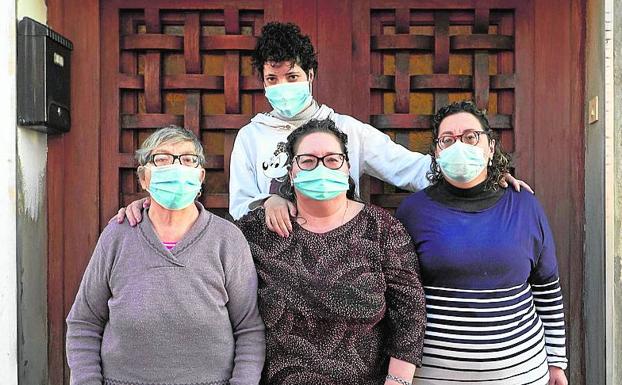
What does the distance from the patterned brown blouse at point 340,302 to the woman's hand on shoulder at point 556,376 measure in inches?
26.6

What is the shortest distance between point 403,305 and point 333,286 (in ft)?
1.00

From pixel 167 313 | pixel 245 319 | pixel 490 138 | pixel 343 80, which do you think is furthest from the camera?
pixel 343 80

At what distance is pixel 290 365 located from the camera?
2.75 metres

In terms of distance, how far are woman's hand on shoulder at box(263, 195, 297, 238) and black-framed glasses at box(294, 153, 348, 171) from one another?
18cm

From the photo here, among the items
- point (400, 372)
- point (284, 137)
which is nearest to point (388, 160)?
point (284, 137)

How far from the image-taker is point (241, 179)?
3.42 metres

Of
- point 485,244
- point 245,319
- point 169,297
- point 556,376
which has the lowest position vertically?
point 556,376

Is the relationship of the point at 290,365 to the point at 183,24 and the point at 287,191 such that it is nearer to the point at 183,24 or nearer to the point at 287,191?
the point at 287,191

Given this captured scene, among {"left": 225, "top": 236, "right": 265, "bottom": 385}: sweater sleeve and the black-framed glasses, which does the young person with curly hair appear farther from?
Answer: {"left": 225, "top": 236, "right": 265, "bottom": 385}: sweater sleeve

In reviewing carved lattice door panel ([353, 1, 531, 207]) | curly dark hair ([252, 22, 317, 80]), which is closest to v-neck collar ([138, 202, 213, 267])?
curly dark hair ([252, 22, 317, 80])

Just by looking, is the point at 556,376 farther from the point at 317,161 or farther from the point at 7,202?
the point at 7,202

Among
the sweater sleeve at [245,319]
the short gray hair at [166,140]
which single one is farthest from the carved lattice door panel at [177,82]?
the sweater sleeve at [245,319]

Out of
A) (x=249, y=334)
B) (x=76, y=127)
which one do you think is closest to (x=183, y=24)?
(x=76, y=127)

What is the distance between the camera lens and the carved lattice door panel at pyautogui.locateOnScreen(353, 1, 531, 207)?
12.8 ft
